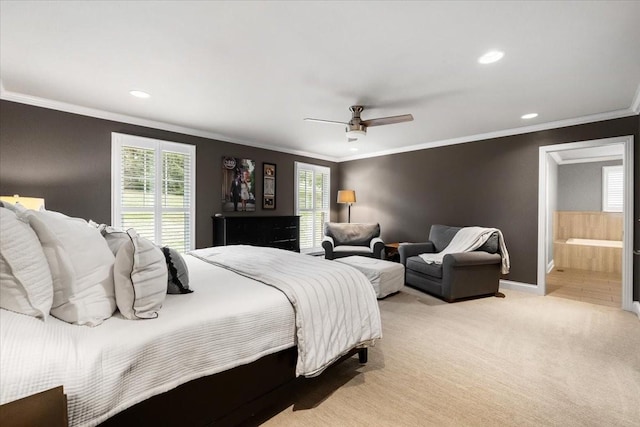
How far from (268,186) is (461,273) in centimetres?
363

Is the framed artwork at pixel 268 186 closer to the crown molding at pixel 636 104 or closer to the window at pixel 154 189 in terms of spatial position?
the window at pixel 154 189

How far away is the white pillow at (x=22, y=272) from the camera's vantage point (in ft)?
3.49

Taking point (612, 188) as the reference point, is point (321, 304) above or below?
below

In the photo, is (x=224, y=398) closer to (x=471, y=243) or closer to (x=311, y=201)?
(x=471, y=243)

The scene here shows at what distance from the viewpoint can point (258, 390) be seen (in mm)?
1637

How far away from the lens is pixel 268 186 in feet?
18.5

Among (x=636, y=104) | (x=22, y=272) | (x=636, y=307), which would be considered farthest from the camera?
(x=636, y=307)

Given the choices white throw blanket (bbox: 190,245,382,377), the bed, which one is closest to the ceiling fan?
white throw blanket (bbox: 190,245,382,377)

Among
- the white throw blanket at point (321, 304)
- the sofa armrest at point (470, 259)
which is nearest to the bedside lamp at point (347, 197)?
the sofa armrest at point (470, 259)

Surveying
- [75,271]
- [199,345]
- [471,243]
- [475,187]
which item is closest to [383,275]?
[471,243]

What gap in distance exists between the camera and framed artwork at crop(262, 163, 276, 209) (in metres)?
5.57

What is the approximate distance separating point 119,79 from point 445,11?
9.42 ft

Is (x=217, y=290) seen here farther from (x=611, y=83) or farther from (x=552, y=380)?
(x=611, y=83)

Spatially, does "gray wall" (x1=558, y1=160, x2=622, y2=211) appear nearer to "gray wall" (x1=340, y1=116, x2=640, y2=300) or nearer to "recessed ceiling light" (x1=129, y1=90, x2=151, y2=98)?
"gray wall" (x1=340, y1=116, x2=640, y2=300)
